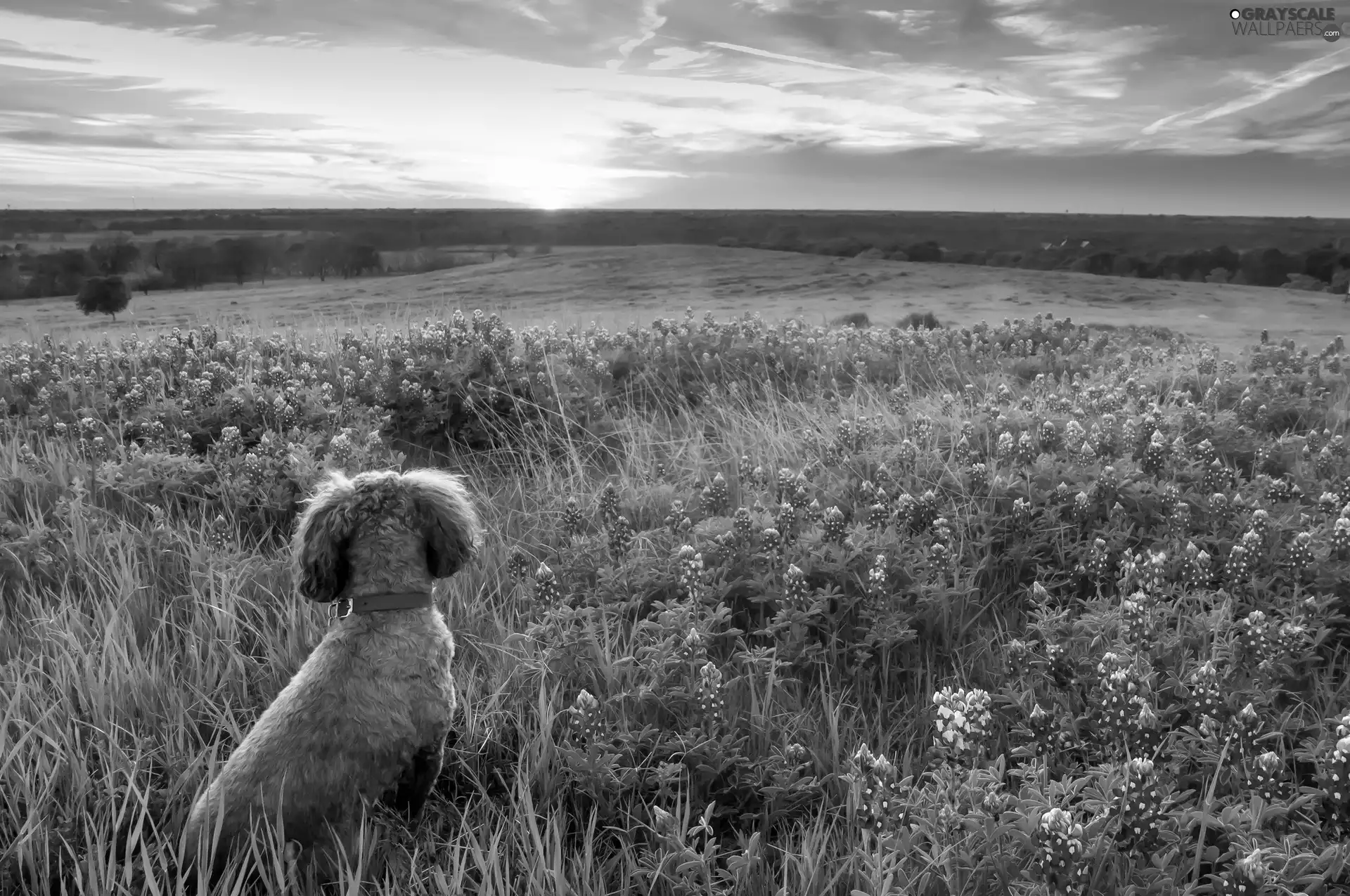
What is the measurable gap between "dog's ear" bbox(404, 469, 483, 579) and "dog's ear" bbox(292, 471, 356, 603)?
0.27 meters

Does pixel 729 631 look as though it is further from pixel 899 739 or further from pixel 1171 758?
pixel 1171 758

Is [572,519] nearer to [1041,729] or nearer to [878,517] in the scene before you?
[878,517]

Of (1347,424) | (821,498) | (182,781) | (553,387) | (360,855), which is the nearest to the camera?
(360,855)

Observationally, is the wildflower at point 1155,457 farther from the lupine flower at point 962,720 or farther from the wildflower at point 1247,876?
the wildflower at point 1247,876

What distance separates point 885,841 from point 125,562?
427cm

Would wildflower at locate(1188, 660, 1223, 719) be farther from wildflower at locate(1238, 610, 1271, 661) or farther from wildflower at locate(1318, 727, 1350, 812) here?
wildflower at locate(1318, 727, 1350, 812)

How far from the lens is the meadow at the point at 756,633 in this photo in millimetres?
2869

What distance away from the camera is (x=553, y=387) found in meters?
7.91

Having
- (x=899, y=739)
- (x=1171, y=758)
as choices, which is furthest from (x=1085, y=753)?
(x=899, y=739)

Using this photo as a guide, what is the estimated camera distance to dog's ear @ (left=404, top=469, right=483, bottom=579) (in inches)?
136

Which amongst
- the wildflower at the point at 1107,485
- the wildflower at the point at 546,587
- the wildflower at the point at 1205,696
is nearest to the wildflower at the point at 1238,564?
the wildflower at the point at 1107,485

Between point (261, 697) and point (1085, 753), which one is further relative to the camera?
point (261, 697)

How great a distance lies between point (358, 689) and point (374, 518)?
0.67 metres

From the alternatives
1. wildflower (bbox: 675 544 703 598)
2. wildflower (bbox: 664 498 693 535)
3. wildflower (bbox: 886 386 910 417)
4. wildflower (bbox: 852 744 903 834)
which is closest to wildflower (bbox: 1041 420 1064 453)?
wildflower (bbox: 886 386 910 417)
